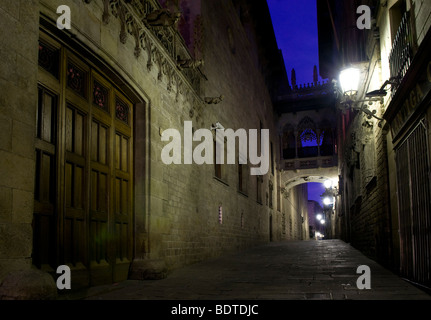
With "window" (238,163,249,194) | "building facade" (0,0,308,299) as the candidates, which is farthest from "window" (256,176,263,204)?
"building facade" (0,0,308,299)

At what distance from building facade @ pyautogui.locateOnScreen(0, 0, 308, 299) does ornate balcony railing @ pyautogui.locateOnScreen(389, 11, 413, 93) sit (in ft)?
11.3

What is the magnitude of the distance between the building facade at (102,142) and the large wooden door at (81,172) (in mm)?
15

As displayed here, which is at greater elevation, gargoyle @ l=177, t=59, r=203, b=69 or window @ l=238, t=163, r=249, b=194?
gargoyle @ l=177, t=59, r=203, b=69

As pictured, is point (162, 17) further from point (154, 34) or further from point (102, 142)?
point (102, 142)

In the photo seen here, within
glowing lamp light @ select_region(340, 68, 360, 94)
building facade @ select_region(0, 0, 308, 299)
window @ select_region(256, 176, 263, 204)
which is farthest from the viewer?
window @ select_region(256, 176, 263, 204)

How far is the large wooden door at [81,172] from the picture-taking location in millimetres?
4719

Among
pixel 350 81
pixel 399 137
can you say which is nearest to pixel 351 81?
pixel 350 81

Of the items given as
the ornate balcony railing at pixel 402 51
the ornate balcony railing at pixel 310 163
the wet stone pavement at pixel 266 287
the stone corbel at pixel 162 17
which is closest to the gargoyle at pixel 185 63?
the stone corbel at pixel 162 17

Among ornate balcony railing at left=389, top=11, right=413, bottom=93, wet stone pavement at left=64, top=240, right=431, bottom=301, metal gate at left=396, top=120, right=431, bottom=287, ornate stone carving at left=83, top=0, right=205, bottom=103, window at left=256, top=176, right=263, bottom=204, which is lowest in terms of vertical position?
wet stone pavement at left=64, top=240, right=431, bottom=301

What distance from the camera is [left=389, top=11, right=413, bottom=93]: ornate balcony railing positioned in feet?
17.3

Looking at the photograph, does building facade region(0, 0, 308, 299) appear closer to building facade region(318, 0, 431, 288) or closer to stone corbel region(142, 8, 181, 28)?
stone corbel region(142, 8, 181, 28)

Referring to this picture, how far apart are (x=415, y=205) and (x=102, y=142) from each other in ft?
13.9

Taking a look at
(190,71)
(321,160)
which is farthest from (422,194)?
(321,160)

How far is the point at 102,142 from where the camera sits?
6055mm
